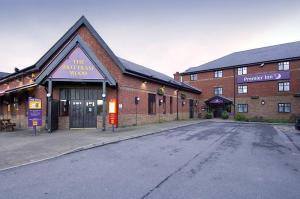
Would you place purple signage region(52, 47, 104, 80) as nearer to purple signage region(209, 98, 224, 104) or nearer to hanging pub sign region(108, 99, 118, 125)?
hanging pub sign region(108, 99, 118, 125)

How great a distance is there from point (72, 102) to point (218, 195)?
1477 cm

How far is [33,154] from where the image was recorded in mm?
7844

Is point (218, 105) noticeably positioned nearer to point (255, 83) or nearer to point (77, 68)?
point (255, 83)

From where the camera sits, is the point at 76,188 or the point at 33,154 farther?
the point at 33,154

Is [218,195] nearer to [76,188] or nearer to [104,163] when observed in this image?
[76,188]

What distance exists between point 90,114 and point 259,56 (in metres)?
28.7

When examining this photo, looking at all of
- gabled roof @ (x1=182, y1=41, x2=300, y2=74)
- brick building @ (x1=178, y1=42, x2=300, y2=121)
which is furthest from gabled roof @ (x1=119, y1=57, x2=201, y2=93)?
gabled roof @ (x1=182, y1=41, x2=300, y2=74)

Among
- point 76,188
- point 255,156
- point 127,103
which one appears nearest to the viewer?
point 76,188

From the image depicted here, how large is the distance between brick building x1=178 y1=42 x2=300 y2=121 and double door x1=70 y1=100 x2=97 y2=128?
22.9m

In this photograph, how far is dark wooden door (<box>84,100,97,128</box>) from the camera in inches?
663

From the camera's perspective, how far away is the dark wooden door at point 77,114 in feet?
54.9

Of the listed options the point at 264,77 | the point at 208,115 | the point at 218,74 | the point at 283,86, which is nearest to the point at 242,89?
the point at 264,77

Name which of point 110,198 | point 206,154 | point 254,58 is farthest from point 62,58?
point 254,58

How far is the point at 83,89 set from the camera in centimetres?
1694
